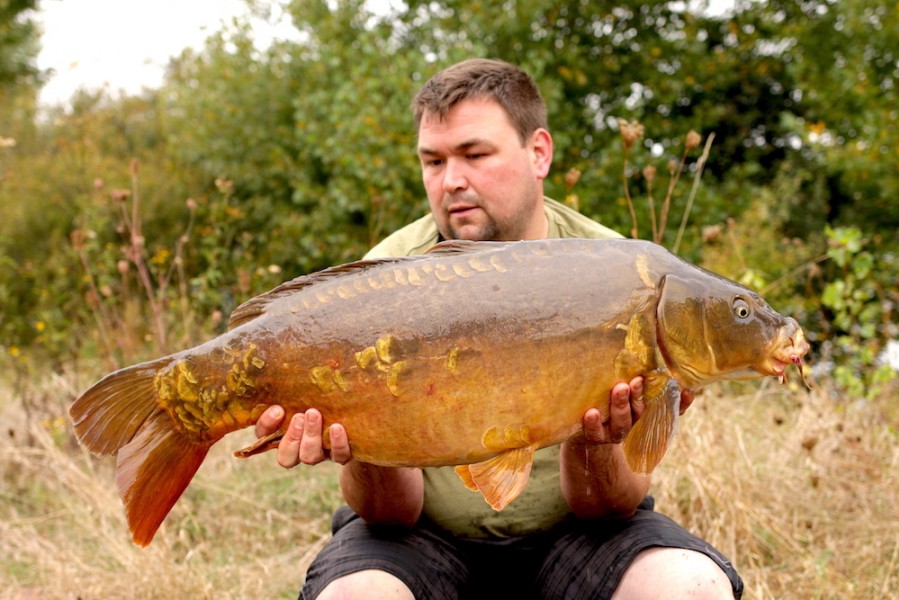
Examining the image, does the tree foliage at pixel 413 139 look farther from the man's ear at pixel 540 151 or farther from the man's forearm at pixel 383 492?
the man's forearm at pixel 383 492

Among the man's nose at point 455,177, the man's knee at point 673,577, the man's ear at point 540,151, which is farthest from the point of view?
the man's ear at point 540,151

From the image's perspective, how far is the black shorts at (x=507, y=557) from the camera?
80.2 inches

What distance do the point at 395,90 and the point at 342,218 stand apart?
5.21ft

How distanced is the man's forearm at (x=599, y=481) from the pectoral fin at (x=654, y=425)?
0.23 metres

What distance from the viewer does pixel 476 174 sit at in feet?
Result: 8.11

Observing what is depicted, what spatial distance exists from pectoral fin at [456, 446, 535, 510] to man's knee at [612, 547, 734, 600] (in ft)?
1.53

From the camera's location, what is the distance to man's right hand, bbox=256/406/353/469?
1.70 m

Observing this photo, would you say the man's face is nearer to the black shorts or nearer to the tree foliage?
the black shorts

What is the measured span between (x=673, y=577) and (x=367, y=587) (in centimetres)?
66

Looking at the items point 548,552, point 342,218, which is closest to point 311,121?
point 342,218

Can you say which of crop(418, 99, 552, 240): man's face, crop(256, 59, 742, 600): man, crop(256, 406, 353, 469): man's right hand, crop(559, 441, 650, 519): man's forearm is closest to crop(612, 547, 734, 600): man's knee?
crop(256, 59, 742, 600): man

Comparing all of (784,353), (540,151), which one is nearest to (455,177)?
(540,151)

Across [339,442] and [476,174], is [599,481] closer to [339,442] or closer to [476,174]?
[339,442]

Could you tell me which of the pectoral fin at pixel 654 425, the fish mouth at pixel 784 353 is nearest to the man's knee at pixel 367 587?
the pectoral fin at pixel 654 425
